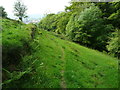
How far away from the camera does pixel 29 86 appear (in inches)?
281

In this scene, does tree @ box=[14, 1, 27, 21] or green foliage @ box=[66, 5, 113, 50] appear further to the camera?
tree @ box=[14, 1, 27, 21]

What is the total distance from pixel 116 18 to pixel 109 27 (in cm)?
381

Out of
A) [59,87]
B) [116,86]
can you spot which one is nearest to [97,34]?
[116,86]

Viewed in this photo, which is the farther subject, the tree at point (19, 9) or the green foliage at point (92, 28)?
the tree at point (19, 9)

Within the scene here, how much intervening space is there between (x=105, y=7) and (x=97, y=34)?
9386mm

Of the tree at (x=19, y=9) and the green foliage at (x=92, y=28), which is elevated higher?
the tree at (x=19, y=9)

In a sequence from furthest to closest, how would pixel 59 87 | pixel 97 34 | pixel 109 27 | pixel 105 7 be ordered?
pixel 105 7 → pixel 97 34 → pixel 109 27 → pixel 59 87

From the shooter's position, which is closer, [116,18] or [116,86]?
[116,86]

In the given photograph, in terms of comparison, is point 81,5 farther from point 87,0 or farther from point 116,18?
point 116,18

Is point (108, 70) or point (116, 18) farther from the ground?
point (116, 18)

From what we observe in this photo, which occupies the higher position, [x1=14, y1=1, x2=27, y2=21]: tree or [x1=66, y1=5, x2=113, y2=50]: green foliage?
[x1=14, y1=1, x2=27, y2=21]: tree

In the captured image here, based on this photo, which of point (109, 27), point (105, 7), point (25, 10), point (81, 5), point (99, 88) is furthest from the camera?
point (25, 10)

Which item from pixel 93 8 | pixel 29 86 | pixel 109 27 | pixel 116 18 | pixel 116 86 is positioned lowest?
pixel 116 86

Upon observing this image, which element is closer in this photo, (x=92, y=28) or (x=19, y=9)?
(x=92, y=28)
